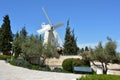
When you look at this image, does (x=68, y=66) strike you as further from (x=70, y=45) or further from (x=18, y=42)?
(x=70, y=45)

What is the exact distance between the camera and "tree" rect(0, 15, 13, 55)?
61.7 m

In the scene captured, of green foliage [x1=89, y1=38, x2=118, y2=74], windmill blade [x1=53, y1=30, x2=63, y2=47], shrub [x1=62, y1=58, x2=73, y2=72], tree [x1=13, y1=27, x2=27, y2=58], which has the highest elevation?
windmill blade [x1=53, y1=30, x2=63, y2=47]

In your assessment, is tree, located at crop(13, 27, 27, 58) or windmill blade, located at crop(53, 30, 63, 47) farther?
Answer: windmill blade, located at crop(53, 30, 63, 47)

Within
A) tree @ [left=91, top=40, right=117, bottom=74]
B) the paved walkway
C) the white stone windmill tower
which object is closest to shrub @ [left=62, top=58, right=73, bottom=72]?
tree @ [left=91, top=40, right=117, bottom=74]

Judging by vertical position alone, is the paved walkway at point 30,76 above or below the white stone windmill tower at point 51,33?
below

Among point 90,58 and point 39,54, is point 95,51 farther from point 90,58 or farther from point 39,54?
point 39,54

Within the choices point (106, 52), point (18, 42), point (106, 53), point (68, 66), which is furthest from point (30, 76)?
point (18, 42)

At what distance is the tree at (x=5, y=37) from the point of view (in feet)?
202

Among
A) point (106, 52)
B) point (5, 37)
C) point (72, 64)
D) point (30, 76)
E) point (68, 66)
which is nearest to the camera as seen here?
point (30, 76)

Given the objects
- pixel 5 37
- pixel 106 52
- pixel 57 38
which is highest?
pixel 57 38

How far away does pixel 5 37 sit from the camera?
62094 mm

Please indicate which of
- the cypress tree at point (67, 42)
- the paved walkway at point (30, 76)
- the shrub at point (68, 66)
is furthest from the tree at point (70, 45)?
the paved walkway at point (30, 76)

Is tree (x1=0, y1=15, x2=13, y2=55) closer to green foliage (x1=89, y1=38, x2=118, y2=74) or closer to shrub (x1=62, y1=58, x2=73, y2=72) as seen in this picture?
shrub (x1=62, y1=58, x2=73, y2=72)

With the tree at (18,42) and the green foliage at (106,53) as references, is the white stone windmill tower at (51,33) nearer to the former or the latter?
the tree at (18,42)
